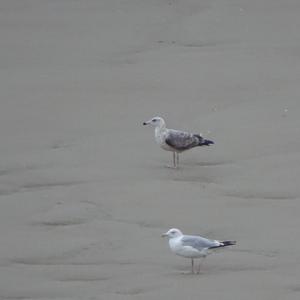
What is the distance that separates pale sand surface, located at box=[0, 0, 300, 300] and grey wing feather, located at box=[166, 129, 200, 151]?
0.20 m

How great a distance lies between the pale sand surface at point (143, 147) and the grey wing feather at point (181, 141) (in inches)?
8.0

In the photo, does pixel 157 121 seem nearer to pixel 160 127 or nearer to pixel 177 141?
pixel 160 127

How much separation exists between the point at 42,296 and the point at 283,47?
25.6ft

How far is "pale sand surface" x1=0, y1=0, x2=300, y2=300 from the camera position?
9.22 m

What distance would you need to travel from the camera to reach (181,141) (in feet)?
39.6

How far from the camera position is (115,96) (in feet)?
46.1

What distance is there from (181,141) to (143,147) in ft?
2.06

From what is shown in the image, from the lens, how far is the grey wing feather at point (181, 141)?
39.5 feet

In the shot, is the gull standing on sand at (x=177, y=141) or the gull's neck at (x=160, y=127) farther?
the gull's neck at (x=160, y=127)

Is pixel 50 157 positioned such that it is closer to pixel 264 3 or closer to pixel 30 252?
pixel 30 252

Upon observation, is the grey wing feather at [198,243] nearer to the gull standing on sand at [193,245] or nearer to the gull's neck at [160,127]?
the gull standing on sand at [193,245]

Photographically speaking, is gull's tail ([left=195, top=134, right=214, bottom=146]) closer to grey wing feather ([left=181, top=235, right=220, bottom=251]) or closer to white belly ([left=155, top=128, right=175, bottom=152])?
white belly ([left=155, top=128, right=175, bottom=152])

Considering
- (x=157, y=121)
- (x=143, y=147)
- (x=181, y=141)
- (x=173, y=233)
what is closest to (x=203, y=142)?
(x=181, y=141)

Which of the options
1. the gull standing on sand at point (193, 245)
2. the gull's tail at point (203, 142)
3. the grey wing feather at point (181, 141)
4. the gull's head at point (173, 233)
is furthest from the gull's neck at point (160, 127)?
the gull standing on sand at point (193, 245)
